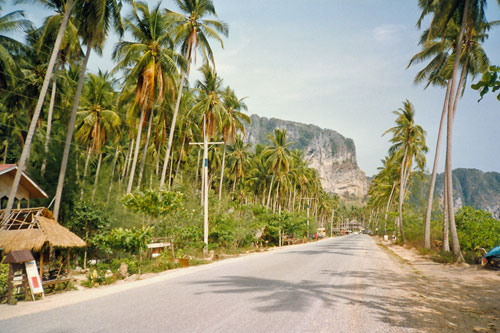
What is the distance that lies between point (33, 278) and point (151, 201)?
6.45 m

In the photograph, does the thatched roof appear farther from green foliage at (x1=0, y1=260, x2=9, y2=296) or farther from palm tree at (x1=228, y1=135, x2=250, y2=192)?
palm tree at (x1=228, y1=135, x2=250, y2=192)

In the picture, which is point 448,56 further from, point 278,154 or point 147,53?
point 278,154

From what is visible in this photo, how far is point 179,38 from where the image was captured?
2214 cm

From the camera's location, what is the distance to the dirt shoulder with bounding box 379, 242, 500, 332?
6113mm

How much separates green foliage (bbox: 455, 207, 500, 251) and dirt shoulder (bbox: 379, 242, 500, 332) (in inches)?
189

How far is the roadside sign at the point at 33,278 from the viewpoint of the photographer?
8125 millimetres

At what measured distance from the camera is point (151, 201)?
14477 millimetres

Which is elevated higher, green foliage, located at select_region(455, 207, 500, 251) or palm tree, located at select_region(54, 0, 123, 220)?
palm tree, located at select_region(54, 0, 123, 220)

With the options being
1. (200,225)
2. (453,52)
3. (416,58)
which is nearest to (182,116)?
(200,225)

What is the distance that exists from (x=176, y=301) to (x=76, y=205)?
10684 mm

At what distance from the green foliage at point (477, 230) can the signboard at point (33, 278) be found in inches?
785

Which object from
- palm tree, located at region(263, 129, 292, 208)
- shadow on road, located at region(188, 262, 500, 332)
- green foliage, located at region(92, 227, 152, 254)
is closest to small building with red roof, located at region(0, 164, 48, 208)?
green foliage, located at region(92, 227, 152, 254)

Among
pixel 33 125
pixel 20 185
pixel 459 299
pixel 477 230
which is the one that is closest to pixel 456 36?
pixel 477 230

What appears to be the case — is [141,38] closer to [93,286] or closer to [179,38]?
[179,38]
